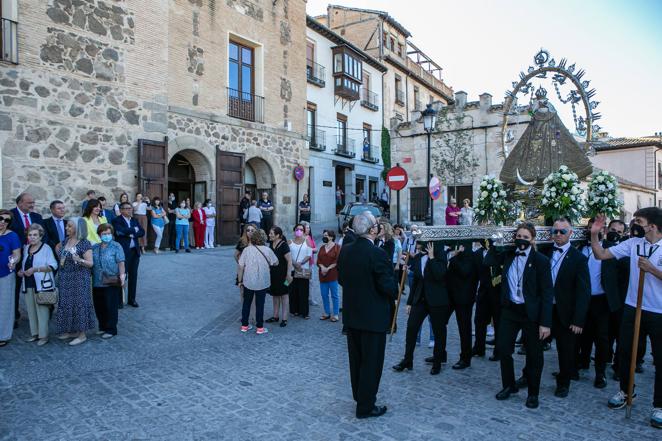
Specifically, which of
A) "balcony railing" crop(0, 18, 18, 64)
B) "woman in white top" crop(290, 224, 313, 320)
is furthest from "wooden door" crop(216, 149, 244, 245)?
"woman in white top" crop(290, 224, 313, 320)

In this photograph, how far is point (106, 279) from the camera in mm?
6293

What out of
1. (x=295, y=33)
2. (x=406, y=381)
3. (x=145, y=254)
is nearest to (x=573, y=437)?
(x=406, y=381)

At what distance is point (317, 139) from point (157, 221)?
47.0ft

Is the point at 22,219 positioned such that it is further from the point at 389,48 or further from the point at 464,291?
the point at 389,48

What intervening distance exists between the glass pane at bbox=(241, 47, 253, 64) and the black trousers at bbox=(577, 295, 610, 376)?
15.1 meters

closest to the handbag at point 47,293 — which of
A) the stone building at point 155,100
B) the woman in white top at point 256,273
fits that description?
the woman in white top at point 256,273

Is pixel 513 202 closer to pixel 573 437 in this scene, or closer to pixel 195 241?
pixel 573 437

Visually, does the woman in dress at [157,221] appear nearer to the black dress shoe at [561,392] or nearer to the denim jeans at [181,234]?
the denim jeans at [181,234]

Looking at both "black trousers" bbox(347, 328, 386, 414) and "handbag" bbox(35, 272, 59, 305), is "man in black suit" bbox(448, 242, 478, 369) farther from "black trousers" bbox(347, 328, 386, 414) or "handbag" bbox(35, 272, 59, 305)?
"handbag" bbox(35, 272, 59, 305)

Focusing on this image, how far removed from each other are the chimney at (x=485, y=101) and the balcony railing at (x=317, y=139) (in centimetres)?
886

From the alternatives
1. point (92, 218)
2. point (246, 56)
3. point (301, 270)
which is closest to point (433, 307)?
point (301, 270)

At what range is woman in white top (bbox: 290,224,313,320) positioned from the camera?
25.8 ft

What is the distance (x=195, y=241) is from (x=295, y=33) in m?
9.67

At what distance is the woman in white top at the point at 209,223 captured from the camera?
15023mm
